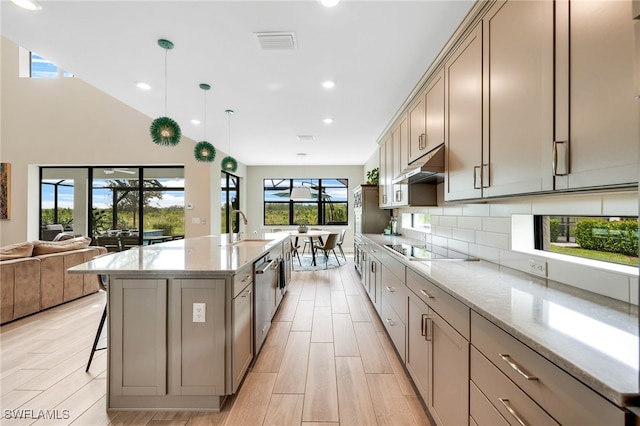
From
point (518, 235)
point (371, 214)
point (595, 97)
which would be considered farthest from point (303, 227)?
point (595, 97)

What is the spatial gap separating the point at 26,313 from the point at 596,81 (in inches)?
208

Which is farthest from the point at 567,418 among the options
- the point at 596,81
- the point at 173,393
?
the point at 173,393

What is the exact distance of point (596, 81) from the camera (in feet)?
3.21

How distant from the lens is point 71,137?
597cm

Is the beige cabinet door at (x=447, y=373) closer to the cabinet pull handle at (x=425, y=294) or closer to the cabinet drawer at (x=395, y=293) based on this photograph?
the cabinet pull handle at (x=425, y=294)

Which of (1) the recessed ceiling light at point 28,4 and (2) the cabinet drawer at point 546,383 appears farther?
(1) the recessed ceiling light at point 28,4

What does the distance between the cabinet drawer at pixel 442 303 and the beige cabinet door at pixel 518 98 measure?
653 mm

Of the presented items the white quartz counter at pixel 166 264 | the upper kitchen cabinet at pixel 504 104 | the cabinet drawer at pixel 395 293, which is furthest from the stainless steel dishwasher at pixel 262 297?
the upper kitchen cabinet at pixel 504 104

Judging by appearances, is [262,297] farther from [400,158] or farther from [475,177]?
[400,158]

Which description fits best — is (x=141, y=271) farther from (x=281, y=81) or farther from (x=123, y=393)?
(x=281, y=81)

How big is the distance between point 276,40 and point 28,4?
161cm

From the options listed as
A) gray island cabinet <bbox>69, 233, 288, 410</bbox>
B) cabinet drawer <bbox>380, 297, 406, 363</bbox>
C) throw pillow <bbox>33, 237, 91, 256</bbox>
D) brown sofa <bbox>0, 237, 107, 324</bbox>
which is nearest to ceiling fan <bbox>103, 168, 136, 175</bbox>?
throw pillow <bbox>33, 237, 91, 256</bbox>

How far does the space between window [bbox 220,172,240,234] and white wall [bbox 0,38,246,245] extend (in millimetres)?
843

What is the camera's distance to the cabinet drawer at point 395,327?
2.17 metres
